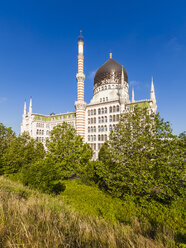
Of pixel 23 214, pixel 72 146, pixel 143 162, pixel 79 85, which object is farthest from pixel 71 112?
pixel 23 214

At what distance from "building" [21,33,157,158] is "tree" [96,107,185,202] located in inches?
867

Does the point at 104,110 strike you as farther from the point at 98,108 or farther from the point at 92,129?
the point at 92,129

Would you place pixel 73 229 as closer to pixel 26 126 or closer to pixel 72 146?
pixel 72 146

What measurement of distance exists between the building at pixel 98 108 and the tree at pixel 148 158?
72.3ft

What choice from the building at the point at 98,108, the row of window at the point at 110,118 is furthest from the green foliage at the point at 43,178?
the row of window at the point at 110,118

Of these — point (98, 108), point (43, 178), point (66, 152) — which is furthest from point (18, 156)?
point (98, 108)

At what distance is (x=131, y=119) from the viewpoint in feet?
40.7

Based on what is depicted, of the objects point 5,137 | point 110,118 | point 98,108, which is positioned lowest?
point 5,137

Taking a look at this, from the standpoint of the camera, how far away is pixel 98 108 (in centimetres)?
4241

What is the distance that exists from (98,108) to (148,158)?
32.1 metres

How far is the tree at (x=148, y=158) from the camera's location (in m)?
10.1

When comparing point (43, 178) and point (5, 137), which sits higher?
point (5, 137)

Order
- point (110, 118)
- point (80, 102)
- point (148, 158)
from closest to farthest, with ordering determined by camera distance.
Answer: point (148, 158)
point (110, 118)
point (80, 102)

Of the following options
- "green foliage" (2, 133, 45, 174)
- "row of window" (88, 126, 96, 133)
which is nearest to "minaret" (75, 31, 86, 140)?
"row of window" (88, 126, 96, 133)
